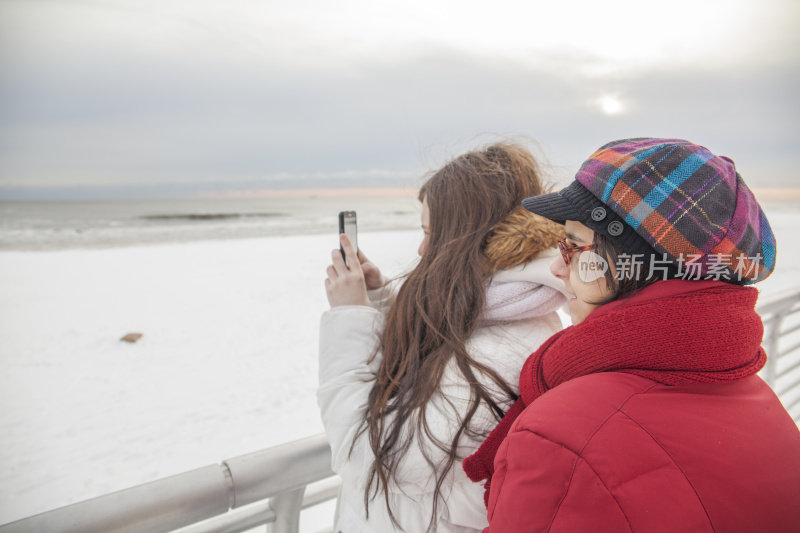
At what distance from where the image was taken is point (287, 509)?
3.55 feet

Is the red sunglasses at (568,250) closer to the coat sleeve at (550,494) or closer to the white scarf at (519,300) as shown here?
the white scarf at (519,300)

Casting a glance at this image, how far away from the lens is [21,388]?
14.0ft

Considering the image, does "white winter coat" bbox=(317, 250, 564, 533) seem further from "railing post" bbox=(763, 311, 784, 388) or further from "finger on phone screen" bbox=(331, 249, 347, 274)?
"railing post" bbox=(763, 311, 784, 388)

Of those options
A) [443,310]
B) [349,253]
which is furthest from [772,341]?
[349,253]

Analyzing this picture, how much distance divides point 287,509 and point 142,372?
4364 millimetres

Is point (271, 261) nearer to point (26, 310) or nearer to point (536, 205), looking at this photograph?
point (26, 310)

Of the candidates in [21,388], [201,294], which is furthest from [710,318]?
[201,294]

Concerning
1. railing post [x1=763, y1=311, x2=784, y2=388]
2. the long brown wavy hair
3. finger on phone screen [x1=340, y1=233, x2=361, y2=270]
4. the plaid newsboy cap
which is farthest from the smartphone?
railing post [x1=763, y1=311, x2=784, y2=388]

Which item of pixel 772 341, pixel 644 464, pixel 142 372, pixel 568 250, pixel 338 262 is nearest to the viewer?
pixel 644 464

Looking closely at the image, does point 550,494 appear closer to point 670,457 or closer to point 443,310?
point 670,457

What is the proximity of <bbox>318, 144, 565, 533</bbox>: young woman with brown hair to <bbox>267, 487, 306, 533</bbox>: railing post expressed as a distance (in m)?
0.11

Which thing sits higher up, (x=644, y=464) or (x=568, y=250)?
(x=568, y=250)

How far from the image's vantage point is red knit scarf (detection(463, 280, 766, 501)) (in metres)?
0.63

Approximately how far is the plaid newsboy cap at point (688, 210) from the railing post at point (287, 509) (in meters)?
0.90
